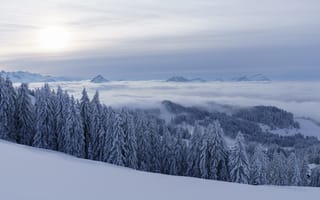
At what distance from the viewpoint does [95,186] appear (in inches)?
536

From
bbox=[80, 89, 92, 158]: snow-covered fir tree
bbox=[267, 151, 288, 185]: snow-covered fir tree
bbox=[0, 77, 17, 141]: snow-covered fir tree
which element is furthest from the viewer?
bbox=[267, 151, 288, 185]: snow-covered fir tree

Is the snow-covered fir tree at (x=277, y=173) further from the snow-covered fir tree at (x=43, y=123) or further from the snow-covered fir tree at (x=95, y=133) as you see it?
the snow-covered fir tree at (x=43, y=123)

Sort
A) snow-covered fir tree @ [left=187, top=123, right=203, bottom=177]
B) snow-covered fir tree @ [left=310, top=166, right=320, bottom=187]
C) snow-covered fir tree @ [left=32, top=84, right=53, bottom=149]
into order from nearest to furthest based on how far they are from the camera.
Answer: snow-covered fir tree @ [left=32, top=84, right=53, bottom=149] < snow-covered fir tree @ [left=187, top=123, right=203, bottom=177] < snow-covered fir tree @ [left=310, top=166, right=320, bottom=187]

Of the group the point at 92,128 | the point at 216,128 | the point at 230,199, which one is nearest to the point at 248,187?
the point at 230,199

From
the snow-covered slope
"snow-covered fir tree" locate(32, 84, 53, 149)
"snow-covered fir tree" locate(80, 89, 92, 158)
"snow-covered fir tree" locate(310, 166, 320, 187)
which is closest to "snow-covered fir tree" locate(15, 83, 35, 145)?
"snow-covered fir tree" locate(32, 84, 53, 149)

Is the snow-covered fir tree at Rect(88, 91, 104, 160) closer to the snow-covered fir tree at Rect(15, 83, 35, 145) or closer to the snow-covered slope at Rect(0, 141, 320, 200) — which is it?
the snow-covered fir tree at Rect(15, 83, 35, 145)

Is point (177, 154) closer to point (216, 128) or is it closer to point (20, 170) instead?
point (216, 128)

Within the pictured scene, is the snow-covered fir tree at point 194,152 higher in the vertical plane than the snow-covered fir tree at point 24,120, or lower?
lower

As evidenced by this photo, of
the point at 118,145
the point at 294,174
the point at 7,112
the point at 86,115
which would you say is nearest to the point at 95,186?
the point at 118,145

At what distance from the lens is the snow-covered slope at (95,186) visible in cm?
1162

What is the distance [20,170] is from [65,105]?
127 ft

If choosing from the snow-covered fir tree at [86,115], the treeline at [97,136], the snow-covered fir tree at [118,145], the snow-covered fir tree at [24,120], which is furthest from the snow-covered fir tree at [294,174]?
the snow-covered fir tree at [24,120]

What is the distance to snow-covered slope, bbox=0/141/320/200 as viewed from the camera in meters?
11.6

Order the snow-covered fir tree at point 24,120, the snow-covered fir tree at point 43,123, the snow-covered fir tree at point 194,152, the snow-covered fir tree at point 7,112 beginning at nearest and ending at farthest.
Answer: the snow-covered fir tree at point 7,112, the snow-covered fir tree at point 43,123, the snow-covered fir tree at point 24,120, the snow-covered fir tree at point 194,152
